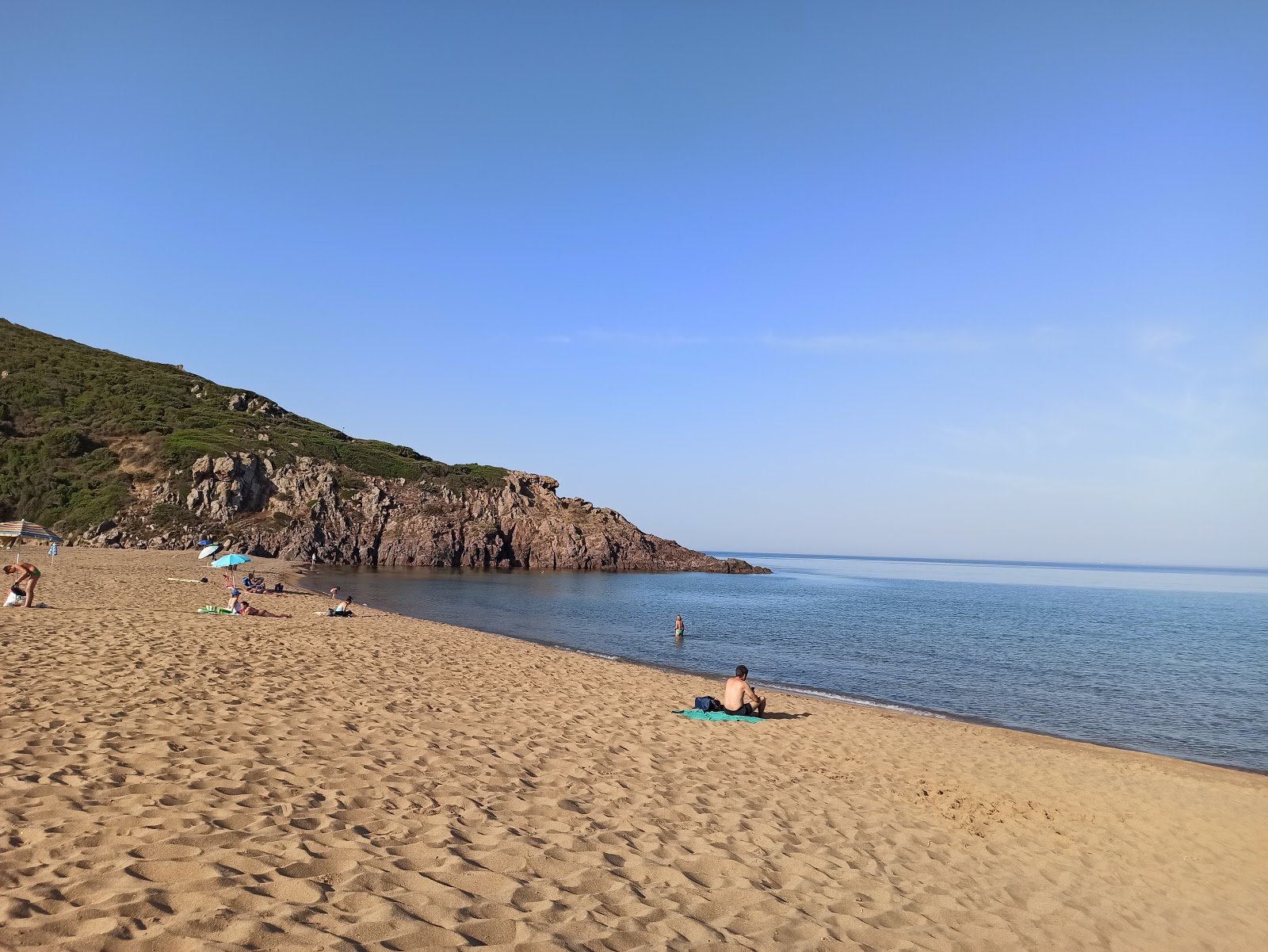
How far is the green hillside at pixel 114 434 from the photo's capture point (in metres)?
70.5

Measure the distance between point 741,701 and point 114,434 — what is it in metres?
94.1

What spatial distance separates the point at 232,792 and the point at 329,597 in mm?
34350

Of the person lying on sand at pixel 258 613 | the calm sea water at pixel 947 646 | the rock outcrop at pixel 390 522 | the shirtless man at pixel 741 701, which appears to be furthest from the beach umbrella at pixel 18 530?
the rock outcrop at pixel 390 522

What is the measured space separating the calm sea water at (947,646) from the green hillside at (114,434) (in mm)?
25847

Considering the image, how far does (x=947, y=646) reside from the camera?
117ft

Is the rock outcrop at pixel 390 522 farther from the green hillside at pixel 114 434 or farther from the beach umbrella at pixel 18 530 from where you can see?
the beach umbrella at pixel 18 530

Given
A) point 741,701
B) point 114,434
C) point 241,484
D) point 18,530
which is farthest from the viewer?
point 114,434

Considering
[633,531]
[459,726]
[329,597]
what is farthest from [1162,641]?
[633,531]

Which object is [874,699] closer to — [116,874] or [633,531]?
[116,874]

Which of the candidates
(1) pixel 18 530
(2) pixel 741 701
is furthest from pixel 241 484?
(2) pixel 741 701

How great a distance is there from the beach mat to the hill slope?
235 ft

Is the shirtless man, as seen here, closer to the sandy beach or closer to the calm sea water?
the sandy beach

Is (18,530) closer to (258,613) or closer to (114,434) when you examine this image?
(258,613)

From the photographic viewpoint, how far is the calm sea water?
21.2 m
